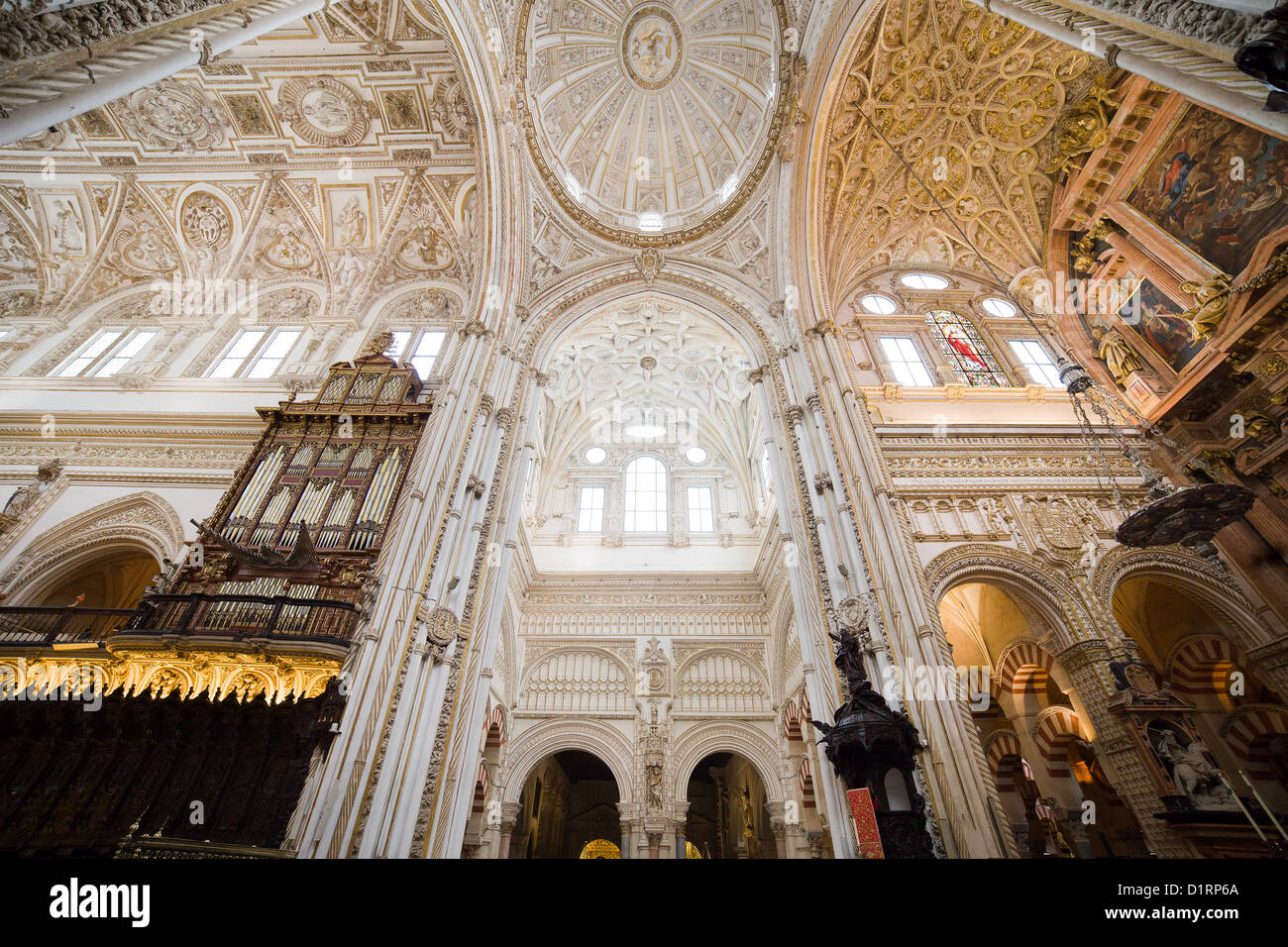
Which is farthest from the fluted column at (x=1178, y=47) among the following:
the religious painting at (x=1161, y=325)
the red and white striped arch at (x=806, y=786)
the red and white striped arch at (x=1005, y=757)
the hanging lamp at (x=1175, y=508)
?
the red and white striped arch at (x=806, y=786)

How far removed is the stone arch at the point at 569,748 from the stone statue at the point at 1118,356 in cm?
1482

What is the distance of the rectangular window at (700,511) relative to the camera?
18.3 meters

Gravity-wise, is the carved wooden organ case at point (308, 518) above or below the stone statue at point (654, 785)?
above

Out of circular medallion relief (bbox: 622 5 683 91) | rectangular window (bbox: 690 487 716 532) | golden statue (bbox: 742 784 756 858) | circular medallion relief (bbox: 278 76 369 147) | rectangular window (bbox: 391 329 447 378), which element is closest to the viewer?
circular medallion relief (bbox: 278 76 369 147)

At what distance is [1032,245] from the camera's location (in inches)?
550

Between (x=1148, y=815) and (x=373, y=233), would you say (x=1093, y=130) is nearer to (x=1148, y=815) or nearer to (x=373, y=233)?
(x=1148, y=815)

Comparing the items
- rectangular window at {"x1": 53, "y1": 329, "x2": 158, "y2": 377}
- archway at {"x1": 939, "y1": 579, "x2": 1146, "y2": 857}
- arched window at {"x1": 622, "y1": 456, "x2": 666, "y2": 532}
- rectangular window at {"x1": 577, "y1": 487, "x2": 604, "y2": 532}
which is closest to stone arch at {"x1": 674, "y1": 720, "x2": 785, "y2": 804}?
archway at {"x1": 939, "y1": 579, "x2": 1146, "y2": 857}

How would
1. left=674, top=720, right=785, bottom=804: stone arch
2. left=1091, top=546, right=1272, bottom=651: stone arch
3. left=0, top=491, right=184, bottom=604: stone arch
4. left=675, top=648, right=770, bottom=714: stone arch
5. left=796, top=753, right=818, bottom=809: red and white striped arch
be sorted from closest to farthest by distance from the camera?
left=1091, top=546, right=1272, bottom=651: stone arch → left=0, top=491, right=184, bottom=604: stone arch → left=796, top=753, right=818, bottom=809: red and white striped arch → left=674, top=720, right=785, bottom=804: stone arch → left=675, top=648, right=770, bottom=714: stone arch

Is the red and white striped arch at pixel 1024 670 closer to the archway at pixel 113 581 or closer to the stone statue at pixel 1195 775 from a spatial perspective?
the stone statue at pixel 1195 775

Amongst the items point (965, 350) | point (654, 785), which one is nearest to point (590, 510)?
point (654, 785)

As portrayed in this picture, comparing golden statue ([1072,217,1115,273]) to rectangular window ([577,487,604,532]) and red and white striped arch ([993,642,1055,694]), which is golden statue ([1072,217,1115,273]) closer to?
red and white striped arch ([993,642,1055,694])

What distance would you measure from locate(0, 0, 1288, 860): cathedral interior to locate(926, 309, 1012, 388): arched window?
0.39ft

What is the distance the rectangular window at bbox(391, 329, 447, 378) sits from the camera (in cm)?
1408
